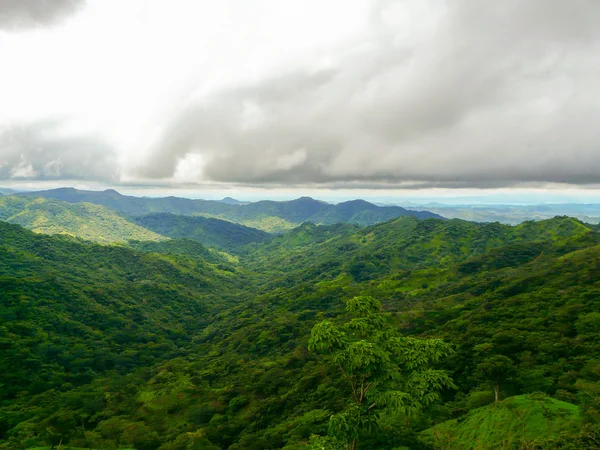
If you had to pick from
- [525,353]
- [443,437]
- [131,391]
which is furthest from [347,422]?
[131,391]

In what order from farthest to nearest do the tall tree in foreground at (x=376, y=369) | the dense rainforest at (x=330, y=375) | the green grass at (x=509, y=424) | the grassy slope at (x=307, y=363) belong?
the grassy slope at (x=307, y=363)
the green grass at (x=509, y=424)
the dense rainforest at (x=330, y=375)
the tall tree in foreground at (x=376, y=369)

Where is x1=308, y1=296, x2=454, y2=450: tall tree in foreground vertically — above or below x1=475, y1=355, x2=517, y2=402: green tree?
above

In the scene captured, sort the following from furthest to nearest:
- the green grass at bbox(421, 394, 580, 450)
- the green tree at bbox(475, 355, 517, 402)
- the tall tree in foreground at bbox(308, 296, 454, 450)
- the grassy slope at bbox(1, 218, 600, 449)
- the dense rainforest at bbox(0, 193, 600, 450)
→ the grassy slope at bbox(1, 218, 600, 449)
the green tree at bbox(475, 355, 517, 402)
the green grass at bbox(421, 394, 580, 450)
the dense rainforest at bbox(0, 193, 600, 450)
the tall tree in foreground at bbox(308, 296, 454, 450)

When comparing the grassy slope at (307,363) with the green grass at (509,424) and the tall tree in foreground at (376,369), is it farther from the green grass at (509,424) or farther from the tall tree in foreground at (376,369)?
the tall tree in foreground at (376,369)

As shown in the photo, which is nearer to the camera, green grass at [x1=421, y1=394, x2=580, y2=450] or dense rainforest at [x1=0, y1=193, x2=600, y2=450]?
dense rainforest at [x1=0, y1=193, x2=600, y2=450]

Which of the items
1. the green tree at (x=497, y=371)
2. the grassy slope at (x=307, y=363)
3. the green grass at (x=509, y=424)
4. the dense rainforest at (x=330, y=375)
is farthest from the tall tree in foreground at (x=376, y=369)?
the green tree at (x=497, y=371)

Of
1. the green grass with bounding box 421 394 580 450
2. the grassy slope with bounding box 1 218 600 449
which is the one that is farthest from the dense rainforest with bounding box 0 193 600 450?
the grassy slope with bounding box 1 218 600 449

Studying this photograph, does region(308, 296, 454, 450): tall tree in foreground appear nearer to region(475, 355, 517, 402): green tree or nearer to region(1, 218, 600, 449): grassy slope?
region(1, 218, 600, 449): grassy slope

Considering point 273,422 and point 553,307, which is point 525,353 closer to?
point 553,307
